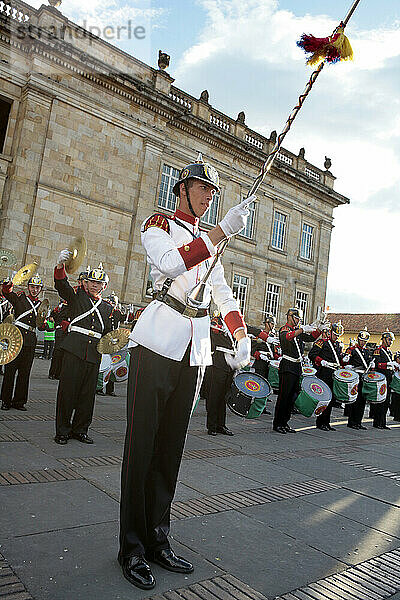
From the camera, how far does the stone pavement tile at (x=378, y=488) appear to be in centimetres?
514

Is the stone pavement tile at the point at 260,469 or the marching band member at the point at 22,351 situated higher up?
the marching band member at the point at 22,351

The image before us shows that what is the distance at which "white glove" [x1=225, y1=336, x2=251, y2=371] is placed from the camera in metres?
2.97

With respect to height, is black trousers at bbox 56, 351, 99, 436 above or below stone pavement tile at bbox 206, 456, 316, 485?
above

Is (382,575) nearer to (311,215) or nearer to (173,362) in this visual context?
(173,362)

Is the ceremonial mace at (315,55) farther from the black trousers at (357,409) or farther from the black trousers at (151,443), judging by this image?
the black trousers at (357,409)

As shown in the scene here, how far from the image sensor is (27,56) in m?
17.4

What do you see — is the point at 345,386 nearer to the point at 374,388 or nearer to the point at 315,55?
the point at 374,388

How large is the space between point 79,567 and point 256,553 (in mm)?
1201

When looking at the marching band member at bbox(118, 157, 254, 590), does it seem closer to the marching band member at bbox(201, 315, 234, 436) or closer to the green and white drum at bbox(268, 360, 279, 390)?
the marching band member at bbox(201, 315, 234, 436)

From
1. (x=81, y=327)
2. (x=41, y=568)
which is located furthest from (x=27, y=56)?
(x=41, y=568)

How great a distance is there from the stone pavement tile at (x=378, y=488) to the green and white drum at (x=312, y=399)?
298cm

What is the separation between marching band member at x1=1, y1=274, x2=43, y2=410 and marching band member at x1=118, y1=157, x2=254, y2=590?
5.22 meters

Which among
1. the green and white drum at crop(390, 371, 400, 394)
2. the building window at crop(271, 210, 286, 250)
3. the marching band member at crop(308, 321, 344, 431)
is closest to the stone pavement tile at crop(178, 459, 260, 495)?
Result: the marching band member at crop(308, 321, 344, 431)

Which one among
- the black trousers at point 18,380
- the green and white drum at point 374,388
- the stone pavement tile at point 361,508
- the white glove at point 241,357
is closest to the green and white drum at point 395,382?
the green and white drum at point 374,388
